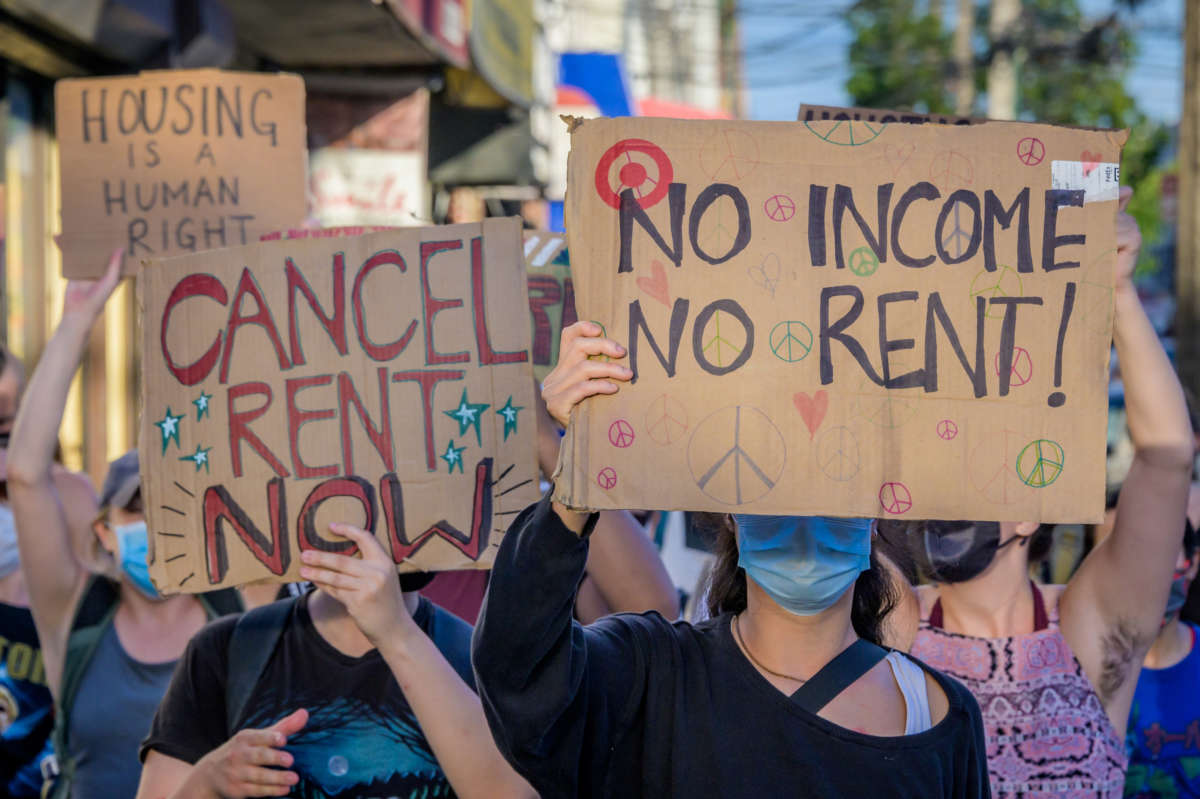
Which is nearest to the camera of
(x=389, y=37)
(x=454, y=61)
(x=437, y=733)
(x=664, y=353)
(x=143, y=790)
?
(x=664, y=353)

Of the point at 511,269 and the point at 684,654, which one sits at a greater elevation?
the point at 511,269

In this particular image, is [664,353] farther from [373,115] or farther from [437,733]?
[373,115]

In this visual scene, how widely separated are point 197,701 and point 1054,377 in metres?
1.77

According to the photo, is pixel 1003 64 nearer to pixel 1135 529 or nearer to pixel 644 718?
pixel 1135 529

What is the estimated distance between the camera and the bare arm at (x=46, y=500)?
310cm

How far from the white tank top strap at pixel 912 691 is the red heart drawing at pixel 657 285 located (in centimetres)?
75

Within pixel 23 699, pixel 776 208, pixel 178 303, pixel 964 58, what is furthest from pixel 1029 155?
pixel 964 58

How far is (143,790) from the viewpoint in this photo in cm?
253

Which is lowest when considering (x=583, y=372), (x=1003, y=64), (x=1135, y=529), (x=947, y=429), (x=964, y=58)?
(x=1135, y=529)

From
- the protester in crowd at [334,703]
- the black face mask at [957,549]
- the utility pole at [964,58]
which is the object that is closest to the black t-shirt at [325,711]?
the protester in crowd at [334,703]

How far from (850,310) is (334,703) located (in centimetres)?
128

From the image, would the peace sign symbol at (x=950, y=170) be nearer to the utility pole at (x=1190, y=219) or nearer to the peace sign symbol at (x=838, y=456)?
the peace sign symbol at (x=838, y=456)

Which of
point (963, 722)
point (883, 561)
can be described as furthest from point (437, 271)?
point (963, 722)

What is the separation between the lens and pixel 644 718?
2.02 metres
